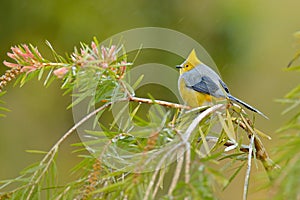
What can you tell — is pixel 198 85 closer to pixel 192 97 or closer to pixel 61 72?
pixel 192 97

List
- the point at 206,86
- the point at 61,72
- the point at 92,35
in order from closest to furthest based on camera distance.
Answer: the point at 61,72 < the point at 206,86 < the point at 92,35

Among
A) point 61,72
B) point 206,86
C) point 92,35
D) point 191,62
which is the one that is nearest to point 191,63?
point 191,62

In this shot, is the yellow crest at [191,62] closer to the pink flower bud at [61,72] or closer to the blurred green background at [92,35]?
the pink flower bud at [61,72]

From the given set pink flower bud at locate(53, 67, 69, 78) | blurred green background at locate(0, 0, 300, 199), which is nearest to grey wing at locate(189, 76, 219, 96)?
pink flower bud at locate(53, 67, 69, 78)

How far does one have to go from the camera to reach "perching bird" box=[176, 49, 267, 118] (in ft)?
2.13

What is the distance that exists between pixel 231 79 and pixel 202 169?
6.50 feet

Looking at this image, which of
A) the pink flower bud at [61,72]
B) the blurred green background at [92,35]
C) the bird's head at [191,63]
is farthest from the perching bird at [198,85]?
the blurred green background at [92,35]

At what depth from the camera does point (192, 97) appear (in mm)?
710

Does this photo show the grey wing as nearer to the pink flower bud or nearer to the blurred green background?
the pink flower bud

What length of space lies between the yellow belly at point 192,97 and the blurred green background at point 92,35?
1161 mm

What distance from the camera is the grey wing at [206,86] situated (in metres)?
0.63

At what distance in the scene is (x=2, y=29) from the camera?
196 centimetres

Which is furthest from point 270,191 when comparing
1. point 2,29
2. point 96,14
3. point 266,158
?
point 2,29

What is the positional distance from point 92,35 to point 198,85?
123 cm
